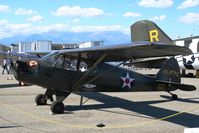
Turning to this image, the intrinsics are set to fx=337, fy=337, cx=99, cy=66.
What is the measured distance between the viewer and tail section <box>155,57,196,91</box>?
1271 cm

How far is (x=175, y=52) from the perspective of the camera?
8703mm

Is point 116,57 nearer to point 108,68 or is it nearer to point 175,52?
point 108,68

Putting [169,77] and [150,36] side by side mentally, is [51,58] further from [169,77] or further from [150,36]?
[150,36]

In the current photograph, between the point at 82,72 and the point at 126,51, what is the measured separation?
174 cm

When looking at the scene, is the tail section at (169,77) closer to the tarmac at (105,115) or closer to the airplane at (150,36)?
the tarmac at (105,115)

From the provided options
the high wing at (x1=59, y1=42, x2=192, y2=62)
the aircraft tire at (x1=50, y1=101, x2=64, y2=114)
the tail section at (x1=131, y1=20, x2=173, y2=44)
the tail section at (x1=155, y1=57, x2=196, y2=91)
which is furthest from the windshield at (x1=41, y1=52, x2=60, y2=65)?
the tail section at (x1=131, y1=20, x2=173, y2=44)

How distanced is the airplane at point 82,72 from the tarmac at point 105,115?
61 centimetres

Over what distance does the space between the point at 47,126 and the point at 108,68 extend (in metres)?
3.82

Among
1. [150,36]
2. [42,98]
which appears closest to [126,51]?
[42,98]

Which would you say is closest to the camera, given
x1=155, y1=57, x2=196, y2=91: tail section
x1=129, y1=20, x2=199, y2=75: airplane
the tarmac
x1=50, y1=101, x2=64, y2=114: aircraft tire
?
the tarmac

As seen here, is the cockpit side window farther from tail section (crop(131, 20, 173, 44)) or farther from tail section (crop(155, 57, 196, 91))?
tail section (crop(131, 20, 173, 44))

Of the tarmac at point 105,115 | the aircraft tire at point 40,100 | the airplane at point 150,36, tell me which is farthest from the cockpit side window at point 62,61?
the airplane at point 150,36

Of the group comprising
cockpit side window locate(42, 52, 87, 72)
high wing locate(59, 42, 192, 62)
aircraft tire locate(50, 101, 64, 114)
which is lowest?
aircraft tire locate(50, 101, 64, 114)

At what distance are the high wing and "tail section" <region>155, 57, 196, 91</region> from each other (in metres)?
2.23
